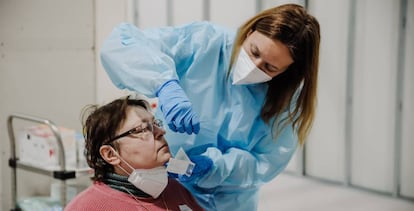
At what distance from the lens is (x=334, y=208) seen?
2287mm

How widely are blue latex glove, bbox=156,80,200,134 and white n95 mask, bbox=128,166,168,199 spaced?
0.72 feet

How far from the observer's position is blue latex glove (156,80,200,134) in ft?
3.93

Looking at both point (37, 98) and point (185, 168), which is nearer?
point (185, 168)

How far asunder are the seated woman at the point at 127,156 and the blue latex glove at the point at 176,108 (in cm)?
20

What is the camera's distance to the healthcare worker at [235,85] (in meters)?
1.36

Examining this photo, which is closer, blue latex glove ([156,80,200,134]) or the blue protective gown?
blue latex glove ([156,80,200,134])

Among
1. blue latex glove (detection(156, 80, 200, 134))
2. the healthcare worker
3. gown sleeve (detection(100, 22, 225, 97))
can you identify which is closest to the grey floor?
the healthcare worker

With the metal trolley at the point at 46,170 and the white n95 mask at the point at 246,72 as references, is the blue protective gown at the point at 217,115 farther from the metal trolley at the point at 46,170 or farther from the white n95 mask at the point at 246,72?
the metal trolley at the point at 46,170

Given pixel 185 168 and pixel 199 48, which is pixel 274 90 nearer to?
pixel 199 48

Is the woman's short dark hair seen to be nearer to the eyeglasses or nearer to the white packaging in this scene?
the eyeglasses

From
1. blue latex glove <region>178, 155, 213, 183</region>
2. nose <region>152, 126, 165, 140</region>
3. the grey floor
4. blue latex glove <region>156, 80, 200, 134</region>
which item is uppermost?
blue latex glove <region>156, 80, 200, 134</region>

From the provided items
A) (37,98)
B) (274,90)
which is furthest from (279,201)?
(37,98)

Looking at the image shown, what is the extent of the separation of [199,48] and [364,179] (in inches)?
53.5

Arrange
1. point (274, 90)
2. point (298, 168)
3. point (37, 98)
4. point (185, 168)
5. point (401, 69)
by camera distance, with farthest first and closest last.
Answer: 1. point (37, 98)
2. point (298, 168)
3. point (401, 69)
4. point (274, 90)
5. point (185, 168)
